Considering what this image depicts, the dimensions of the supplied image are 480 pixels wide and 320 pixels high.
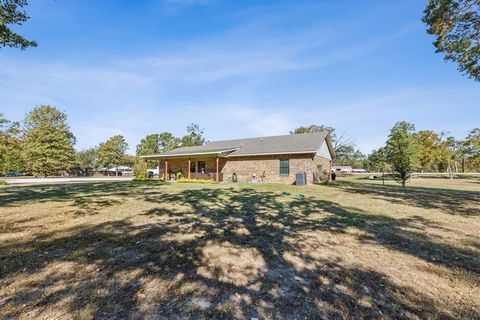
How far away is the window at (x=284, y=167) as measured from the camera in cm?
2044

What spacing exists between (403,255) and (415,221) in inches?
135

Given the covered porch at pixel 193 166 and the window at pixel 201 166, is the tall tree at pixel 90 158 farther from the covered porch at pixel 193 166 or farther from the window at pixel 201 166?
the window at pixel 201 166

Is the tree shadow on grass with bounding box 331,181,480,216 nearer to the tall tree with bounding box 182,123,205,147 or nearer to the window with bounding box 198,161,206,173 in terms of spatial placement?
the window with bounding box 198,161,206,173

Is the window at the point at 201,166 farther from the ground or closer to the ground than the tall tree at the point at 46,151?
closer to the ground

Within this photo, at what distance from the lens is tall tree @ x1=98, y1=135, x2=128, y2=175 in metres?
54.9

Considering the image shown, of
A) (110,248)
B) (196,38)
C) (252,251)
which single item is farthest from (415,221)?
(196,38)

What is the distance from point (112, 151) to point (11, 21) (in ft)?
167

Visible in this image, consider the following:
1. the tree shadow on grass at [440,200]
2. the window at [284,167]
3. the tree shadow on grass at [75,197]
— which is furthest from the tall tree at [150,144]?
the tree shadow on grass at [440,200]

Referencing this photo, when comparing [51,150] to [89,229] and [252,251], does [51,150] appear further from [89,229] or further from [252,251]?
[252,251]

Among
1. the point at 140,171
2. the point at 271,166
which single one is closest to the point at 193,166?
the point at 140,171

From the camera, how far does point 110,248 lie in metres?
4.31

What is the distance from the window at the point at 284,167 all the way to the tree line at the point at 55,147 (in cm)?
1647

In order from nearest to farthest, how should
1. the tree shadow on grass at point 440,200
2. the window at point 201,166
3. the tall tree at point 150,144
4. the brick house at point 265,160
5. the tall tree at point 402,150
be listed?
1. the tree shadow on grass at point 440,200
2. the tall tree at point 402,150
3. the brick house at point 265,160
4. the window at point 201,166
5. the tall tree at point 150,144

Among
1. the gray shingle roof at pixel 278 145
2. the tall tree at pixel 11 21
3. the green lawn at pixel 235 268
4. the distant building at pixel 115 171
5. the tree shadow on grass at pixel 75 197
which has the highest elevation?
the tall tree at pixel 11 21
